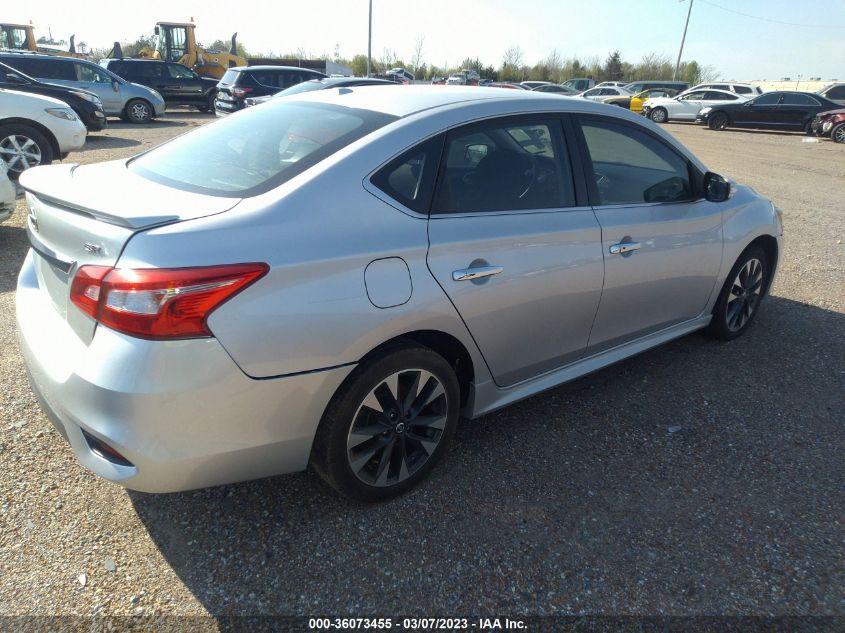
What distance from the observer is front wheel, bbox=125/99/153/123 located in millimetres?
17656

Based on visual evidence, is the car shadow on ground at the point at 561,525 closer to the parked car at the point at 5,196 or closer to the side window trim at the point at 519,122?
the side window trim at the point at 519,122

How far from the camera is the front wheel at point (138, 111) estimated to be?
1766 cm

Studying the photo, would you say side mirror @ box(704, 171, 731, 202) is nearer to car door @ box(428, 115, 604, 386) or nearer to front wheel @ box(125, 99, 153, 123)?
car door @ box(428, 115, 604, 386)

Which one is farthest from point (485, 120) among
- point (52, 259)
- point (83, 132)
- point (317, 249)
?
point (83, 132)

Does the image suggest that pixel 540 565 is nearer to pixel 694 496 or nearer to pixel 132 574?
pixel 694 496

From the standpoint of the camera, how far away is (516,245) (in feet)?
8.83

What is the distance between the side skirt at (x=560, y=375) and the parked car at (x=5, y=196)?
5.21 meters

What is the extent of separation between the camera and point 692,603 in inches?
87.0

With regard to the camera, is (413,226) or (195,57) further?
(195,57)

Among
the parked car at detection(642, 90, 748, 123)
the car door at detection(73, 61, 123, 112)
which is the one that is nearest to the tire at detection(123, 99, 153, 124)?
the car door at detection(73, 61, 123, 112)

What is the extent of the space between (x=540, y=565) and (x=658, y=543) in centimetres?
53

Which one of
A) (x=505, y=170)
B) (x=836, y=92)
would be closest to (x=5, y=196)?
(x=505, y=170)

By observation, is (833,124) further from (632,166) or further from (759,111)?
(632,166)

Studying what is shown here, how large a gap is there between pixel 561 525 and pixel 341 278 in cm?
139
